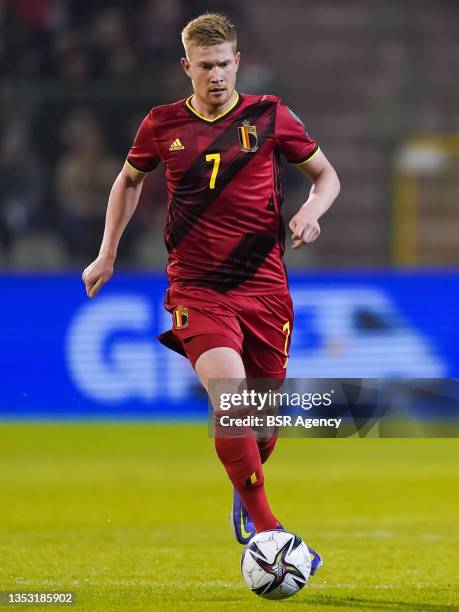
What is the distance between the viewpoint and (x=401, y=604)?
174 inches

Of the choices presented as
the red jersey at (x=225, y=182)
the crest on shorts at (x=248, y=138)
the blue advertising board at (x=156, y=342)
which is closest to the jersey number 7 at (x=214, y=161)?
the red jersey at (x=225, y=182)

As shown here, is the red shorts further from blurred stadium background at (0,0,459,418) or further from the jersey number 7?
blurred stadium background at (0,0,459,418)

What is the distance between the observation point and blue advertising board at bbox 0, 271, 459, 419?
11000 millimetres

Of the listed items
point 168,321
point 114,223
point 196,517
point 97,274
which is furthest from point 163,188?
point 97,274

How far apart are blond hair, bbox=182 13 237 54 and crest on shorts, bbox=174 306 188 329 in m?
0.96

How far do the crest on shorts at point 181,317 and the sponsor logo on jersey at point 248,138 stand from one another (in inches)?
25.3

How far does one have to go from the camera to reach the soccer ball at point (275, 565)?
429cm

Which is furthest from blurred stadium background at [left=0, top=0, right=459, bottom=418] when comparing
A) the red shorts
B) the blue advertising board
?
the red shorts

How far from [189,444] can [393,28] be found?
7030 mm

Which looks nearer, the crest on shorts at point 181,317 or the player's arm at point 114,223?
the crest on shorts at point 181,317

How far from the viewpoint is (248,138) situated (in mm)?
4844

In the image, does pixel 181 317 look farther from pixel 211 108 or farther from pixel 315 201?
pixel 211 108

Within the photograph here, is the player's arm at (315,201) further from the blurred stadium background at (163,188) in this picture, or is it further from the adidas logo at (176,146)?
the blurred stadium background at (163,188)

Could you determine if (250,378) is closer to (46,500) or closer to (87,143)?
(46,500)
